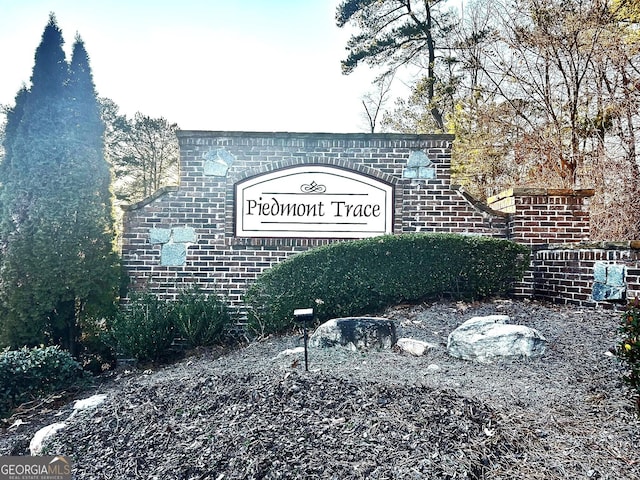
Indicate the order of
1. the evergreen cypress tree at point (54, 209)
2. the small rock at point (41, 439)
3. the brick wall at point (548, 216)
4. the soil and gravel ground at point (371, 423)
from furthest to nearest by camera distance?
1. the brick wall at point (548, 216)
2. the evergreen cypress tree at point (54, 209)
3. the small rock at point (41, 439)
4. the soil and gravel ground at point (371, 423)

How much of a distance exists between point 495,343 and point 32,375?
162 inches

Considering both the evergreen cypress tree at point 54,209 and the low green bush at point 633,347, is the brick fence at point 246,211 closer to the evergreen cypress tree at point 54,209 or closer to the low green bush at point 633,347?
the evergreen cypress tree at point 54,209

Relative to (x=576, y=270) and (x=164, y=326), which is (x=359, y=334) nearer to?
(x=164, y=326)

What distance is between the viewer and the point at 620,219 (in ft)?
29.0

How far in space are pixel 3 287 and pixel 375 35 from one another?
42.6 ft

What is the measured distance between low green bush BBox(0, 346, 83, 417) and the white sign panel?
2.41 m

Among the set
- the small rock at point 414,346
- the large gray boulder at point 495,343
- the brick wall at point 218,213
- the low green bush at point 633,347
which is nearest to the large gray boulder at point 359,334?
the small rock at point 414,346

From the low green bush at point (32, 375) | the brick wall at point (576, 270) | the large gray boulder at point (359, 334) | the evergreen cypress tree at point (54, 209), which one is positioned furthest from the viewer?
the evergreen cypress tree at point (54, 209)

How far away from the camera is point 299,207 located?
6102 millimetres

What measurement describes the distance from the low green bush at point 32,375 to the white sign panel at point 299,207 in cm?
241

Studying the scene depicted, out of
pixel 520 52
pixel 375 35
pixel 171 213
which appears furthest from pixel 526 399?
pixel 375 35

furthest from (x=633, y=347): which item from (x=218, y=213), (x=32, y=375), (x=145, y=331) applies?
(x=32, y=375)

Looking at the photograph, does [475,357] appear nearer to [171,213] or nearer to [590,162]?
[171,213]

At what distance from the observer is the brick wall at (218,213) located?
20.0ft
